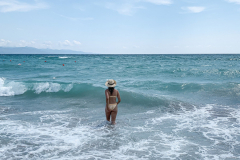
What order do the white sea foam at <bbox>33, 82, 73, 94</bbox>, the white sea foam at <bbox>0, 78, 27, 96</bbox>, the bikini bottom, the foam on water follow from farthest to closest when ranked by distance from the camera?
the white sea foam at <bbox>33, 82, 73, 94</bbox>, the white sea foam at <bbox>0, 78, 27, 96</bbox>, the bikini bottom, the foam on water

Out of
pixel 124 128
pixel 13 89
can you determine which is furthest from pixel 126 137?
pixel 13 89

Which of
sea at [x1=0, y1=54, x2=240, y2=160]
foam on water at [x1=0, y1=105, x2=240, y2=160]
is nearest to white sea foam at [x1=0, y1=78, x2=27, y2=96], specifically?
sea at [x1=0, y1=54, x2=240, y2=160]

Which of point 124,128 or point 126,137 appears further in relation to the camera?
point 124,128

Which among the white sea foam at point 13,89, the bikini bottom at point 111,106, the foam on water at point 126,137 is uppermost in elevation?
the bikini bottom at point 111,106

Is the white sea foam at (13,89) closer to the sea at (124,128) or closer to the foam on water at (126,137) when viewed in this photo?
the sea at (124,128)

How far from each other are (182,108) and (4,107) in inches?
355

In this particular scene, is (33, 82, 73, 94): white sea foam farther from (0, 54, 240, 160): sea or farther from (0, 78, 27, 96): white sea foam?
(0, 54, 240, 160): sea

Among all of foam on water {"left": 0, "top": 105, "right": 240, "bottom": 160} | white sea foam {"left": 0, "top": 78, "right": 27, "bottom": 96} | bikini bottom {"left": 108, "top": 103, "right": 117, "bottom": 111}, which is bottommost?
foam on water {"left": 0, "top": 105, "right": 240, "bottom": 160}

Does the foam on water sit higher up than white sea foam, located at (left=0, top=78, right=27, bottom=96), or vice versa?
white sea foam, located at (left=0, top=78, right=27, bottom=96)

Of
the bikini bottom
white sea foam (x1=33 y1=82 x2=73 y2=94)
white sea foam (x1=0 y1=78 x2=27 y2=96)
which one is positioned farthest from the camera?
white sea foam (x1=33 y1=82 x2=73 y2=94)

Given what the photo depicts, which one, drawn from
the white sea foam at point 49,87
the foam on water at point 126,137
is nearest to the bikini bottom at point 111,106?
the foam on water at point 126,137

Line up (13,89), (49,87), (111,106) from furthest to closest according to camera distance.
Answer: (49,87)
(13,89)
(111,106)

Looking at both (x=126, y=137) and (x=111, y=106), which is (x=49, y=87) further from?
(x=126, y=137)

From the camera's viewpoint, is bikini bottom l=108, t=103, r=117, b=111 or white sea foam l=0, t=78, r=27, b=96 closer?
bikini bottom l=108, t=103, r=117, b=111
